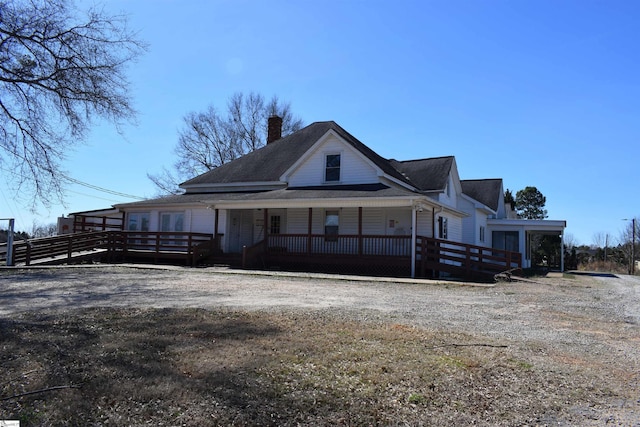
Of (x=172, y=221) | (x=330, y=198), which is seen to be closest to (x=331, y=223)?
(x=330, y=198)

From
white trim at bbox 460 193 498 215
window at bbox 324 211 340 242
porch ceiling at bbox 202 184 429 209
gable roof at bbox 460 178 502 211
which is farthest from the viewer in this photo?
gable roof at bbox 460 178 502 211

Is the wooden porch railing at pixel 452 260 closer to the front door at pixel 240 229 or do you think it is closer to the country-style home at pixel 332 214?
the country-style home at pixel 332 214

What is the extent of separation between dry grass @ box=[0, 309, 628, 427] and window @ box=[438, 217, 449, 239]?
15.1 metres

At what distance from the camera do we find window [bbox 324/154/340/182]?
22.0 m

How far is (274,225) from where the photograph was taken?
23047 mm

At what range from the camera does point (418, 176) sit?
25125 millimetres

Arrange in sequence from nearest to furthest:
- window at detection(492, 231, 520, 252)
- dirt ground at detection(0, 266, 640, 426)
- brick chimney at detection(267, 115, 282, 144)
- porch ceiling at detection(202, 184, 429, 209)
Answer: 1. dirt ground at detection(0, 266, 640, 426)
2. porch ceiling at detection(202, 184, 429, 209)
3. window at detection(492, 231, 520, 252)
4. brick chimney at detection(267, 115, 282, 144)

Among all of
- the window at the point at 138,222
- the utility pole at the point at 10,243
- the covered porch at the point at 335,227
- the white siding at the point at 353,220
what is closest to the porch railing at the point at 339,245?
the covered porch at the point at 335,227

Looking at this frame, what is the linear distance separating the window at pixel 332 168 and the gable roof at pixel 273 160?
258 cm

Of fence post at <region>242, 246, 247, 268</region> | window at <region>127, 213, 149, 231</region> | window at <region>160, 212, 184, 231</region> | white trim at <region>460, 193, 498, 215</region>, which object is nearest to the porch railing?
fence post at <region>242, 246, 247, 268</region>

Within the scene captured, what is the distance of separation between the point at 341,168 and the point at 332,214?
90.9 inches

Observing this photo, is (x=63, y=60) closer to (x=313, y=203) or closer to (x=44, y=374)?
(x=313, y=203)

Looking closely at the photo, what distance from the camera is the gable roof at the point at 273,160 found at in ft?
81.6

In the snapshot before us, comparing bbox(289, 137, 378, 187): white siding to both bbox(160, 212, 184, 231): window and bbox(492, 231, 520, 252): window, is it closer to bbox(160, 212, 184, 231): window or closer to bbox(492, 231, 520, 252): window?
bbox(160, 212, 184, 231): window
